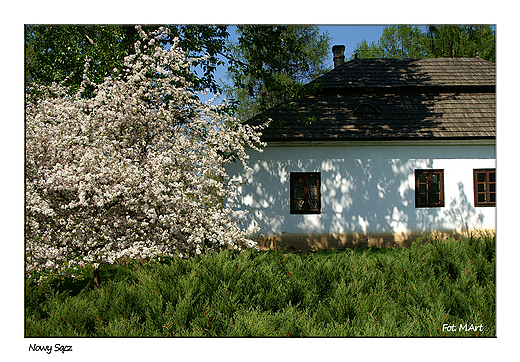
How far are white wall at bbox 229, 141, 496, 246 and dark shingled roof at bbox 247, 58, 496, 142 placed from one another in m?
0.45

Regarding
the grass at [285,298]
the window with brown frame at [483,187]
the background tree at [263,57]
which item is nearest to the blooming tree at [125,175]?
the grass at [285,298]

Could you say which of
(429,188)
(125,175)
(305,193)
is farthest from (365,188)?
(125,175)

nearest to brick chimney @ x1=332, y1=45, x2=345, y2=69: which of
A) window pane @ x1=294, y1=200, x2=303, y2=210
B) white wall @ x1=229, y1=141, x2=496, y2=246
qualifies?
white wall @ x1=229, y1=141, x2=496, y2=246

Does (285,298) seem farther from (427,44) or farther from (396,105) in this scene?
(427,44)

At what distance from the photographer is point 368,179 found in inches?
378

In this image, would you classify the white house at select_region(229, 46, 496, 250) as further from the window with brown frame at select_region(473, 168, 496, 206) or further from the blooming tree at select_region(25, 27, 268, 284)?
the blooming tree at select_region(25, 27, 268, 284)

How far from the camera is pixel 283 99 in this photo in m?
8.67

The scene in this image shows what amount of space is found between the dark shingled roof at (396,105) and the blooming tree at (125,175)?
3925 mm

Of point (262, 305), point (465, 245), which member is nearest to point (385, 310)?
point (262, 305)

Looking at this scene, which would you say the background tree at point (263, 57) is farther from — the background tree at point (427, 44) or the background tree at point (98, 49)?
the background tree at point (427, 44)
